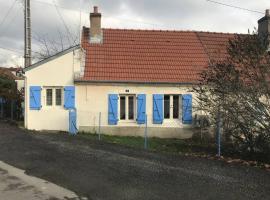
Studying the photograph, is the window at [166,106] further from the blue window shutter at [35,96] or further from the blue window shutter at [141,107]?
the blue window shutter at [35,96]

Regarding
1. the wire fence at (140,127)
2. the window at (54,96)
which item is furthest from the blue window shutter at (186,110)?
the window at (54,96)

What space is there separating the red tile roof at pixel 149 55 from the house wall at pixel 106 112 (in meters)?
0.39

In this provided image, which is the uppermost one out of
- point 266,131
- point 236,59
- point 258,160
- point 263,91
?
point 236,59

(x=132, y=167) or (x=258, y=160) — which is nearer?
(x=132, y=167)

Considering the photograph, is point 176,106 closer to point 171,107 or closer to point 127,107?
point 171,107

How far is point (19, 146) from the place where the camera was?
16.5m

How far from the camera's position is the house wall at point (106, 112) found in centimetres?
2327

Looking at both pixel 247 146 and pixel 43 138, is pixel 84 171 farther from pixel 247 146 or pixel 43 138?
pixel 43 138

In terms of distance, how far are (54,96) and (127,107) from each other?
11.5ft

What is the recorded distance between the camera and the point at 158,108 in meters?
23.4

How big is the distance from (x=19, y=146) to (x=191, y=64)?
11210mm

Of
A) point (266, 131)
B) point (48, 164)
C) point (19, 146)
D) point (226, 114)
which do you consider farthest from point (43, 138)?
point (266, 131)

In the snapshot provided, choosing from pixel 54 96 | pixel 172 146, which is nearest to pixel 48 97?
pixel 54 96

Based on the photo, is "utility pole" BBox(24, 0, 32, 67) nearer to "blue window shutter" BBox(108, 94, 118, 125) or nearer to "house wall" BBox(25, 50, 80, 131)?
"house wall" BBox(25, 50, 80, 131)
